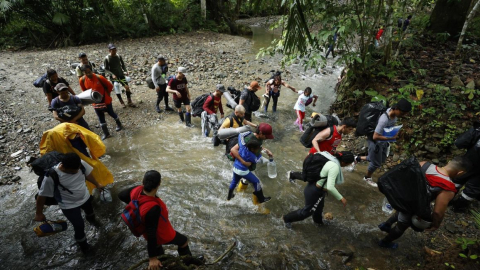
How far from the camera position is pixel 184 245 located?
10.6 feet

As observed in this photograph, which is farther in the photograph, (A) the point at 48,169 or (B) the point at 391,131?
(B) the point at 391,131

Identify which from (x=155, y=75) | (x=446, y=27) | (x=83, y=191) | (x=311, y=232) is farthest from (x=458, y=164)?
(x=446, y=27)

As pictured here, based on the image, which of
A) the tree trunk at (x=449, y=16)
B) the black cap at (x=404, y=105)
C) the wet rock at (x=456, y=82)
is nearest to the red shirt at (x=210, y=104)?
the black cap at (x=404, y=105)

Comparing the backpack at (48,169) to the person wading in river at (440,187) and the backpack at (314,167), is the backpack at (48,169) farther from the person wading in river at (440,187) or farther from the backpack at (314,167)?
the person wading in river at (440,187)

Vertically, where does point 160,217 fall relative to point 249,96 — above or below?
below

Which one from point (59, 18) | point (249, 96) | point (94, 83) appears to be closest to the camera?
point (94, 83)

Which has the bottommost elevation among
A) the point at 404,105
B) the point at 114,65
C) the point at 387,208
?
the point at 387,208

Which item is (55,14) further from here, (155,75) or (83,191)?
(83,191)

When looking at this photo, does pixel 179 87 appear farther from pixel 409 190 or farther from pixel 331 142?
pixel 409 190

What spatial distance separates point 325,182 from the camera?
3.64 metres

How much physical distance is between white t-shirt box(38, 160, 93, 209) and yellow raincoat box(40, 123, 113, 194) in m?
0.78

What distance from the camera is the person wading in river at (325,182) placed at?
350 cm

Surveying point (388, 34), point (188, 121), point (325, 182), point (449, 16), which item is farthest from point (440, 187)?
point (449, 16)

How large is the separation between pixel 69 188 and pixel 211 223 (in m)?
2.30
